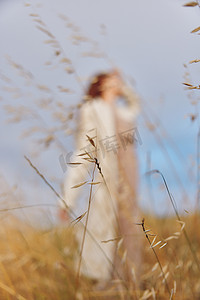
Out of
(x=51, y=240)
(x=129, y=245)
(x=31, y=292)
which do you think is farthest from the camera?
(x=129, y=245)

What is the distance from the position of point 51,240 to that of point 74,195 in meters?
0.32

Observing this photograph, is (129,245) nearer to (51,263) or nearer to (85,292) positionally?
(51,263)

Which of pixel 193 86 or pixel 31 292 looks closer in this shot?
pixel 193 86

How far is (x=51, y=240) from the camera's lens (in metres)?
1.35

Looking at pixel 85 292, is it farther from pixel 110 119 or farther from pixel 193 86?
pixel 110 119

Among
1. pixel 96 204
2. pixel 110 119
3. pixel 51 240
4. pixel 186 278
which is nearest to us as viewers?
pixel 186 278

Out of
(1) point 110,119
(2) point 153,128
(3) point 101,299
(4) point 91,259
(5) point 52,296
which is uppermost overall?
(2) point 153,128

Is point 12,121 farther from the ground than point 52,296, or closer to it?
farther from the ground

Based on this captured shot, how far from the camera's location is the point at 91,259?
166 cm

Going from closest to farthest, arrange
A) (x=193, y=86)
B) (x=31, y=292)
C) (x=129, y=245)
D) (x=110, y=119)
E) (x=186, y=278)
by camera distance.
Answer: (x=193, y=86), (x=186, y=278), (x=31, y=292), (x=129, y=245), (x=110, y=119)

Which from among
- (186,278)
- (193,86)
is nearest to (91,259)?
(186,278)

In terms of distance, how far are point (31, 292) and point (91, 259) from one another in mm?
762

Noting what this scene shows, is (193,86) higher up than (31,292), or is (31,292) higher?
(193,86)

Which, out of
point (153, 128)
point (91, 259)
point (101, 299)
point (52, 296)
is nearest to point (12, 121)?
point (153, 128)
